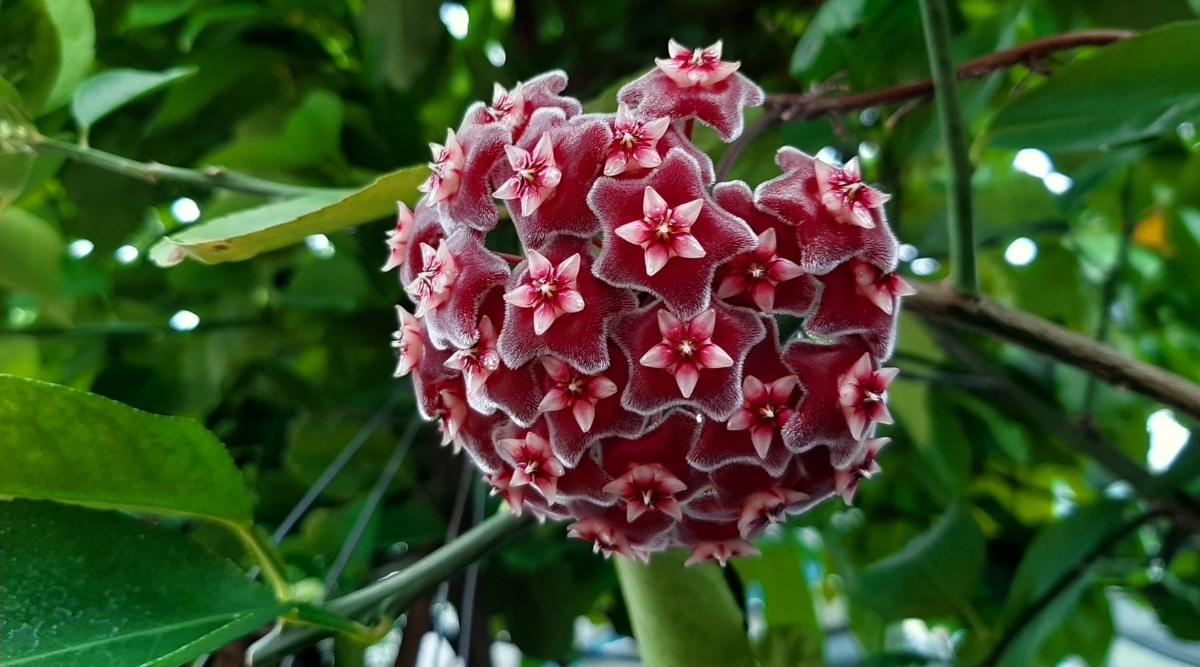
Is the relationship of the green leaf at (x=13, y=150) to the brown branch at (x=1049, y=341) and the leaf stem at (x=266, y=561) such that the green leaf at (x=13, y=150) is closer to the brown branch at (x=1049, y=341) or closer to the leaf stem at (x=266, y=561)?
the leaf stem at (x=266, y=561)

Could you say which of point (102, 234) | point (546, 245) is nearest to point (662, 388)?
point (546, 245)

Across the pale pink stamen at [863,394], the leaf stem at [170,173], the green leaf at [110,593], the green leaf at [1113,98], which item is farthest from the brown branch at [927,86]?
the green leaf at [110,593]

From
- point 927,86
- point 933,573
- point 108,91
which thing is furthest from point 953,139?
point 108,91

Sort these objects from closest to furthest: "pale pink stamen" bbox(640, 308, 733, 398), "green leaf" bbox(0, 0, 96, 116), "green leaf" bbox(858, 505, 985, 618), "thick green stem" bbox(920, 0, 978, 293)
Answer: "pale pink stamen" bbox(640, 308, 733, 398)
"thick green stem" bbox(920, 0, 978, 293)
"green leaf" bbox(0, 0, 96, 116)
"green leaf" bbox(858, 505, 985, 618)

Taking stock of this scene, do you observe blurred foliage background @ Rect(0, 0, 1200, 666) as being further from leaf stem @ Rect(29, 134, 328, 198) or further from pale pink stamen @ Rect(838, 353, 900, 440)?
pale pink stamen @ Rect(838, 353, 900, 440)

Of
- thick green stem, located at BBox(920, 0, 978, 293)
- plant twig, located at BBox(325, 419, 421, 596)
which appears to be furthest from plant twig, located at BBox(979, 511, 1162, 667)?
plant twig, located at BBox(325, 419, 421, 596)

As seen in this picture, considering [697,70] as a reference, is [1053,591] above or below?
below

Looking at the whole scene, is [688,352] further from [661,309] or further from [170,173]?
[170,173]

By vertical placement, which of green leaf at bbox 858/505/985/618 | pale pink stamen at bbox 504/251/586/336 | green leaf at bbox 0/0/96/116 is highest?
green leaf at bbox 0/0/96/116
